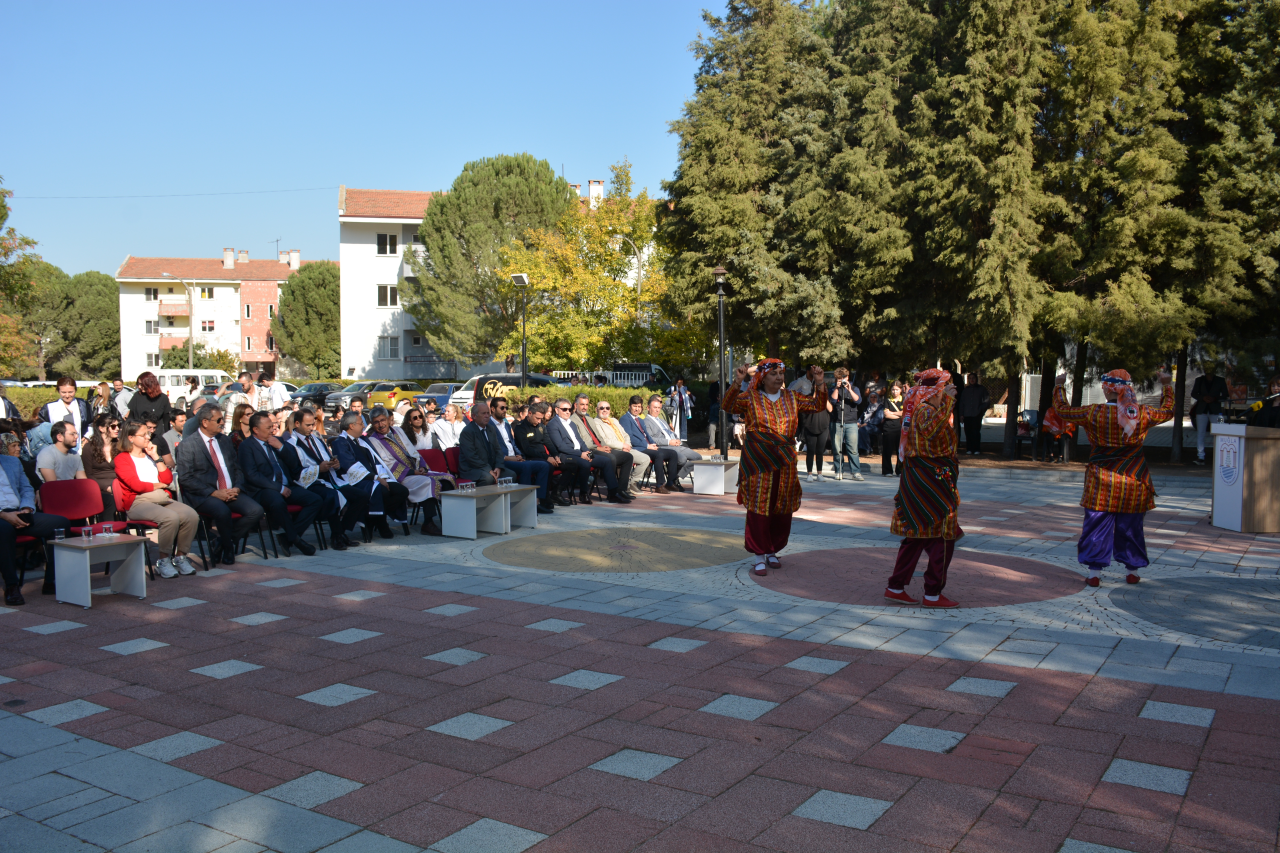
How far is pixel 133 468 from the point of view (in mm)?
8828

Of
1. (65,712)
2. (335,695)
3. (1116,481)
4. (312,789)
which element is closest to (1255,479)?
(1116,481)

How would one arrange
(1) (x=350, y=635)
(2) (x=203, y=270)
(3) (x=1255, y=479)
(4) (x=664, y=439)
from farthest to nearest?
1. (2) (x=203, y=270)
2. (4) (x=664, y=439)
3. (3) (x=1255, y=479)
4. (1) (x=350, y=635)

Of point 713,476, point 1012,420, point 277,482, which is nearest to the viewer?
point 277,482

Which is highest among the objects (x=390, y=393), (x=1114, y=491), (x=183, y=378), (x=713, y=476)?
(x=183, y=378)

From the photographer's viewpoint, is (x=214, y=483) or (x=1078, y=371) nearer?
(x=214, y=483)

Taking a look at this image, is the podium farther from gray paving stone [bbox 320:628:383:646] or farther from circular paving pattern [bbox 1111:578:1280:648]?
gray paving stone [bbox 320:628:383:646]

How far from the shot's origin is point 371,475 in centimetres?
1051

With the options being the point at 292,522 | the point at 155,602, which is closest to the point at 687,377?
the point at 292,522

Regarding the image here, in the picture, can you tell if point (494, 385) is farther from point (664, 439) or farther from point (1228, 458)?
point (1228, 458)

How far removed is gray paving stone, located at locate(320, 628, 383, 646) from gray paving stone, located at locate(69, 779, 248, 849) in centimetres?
228

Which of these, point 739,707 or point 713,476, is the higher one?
point 713,476

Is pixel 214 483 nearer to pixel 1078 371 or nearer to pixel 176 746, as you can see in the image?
pixel 176 746

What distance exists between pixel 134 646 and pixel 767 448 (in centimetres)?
509

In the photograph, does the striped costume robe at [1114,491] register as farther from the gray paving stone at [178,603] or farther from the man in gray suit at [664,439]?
the man in gray suit at [664,439]
